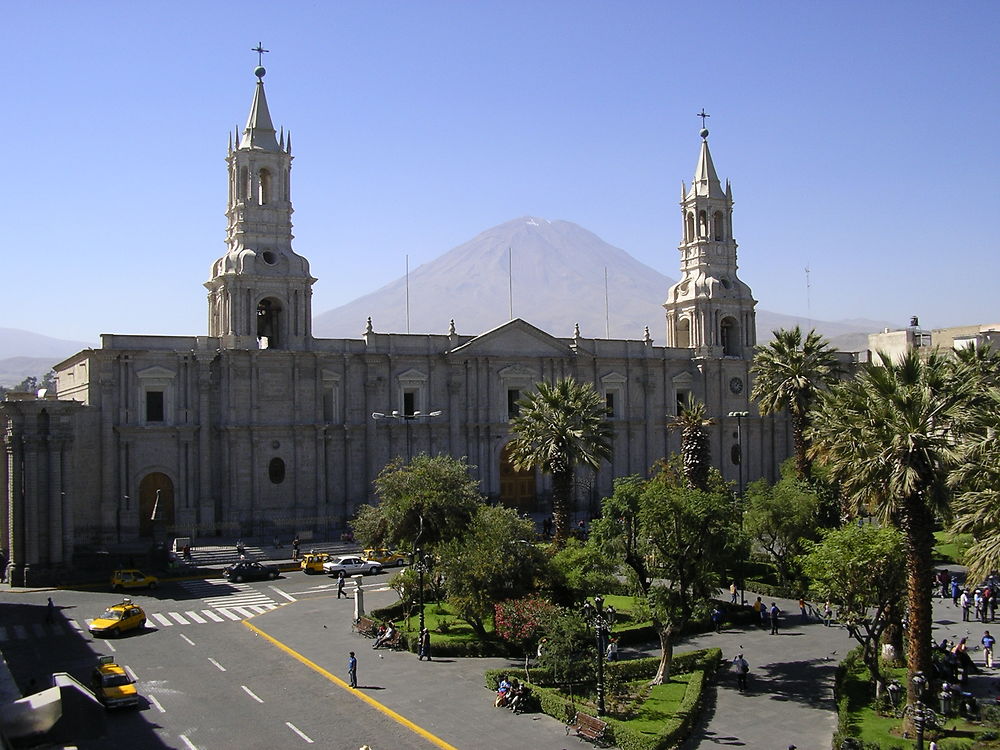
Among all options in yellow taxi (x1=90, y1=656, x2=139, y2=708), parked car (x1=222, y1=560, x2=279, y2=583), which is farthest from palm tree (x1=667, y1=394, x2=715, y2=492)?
yellow taxi (x1=90, y1=656, x2=139, y2=708)

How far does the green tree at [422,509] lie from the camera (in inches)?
1390

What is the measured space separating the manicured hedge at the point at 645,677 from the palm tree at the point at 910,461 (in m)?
5.66

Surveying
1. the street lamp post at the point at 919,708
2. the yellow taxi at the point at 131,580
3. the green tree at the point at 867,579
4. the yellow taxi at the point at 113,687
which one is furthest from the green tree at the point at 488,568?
the yellow taxi at the point at 131,580

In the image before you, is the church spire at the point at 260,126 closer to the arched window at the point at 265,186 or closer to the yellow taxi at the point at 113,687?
the arched window at the point at 265,186

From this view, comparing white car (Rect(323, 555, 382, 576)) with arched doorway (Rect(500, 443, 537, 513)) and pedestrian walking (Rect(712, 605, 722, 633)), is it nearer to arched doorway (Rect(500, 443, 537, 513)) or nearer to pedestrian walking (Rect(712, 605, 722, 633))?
arched doorway (Rect(500, 443, 537, 513))

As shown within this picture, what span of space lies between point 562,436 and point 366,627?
12.9 metres

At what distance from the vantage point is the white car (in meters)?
44.8

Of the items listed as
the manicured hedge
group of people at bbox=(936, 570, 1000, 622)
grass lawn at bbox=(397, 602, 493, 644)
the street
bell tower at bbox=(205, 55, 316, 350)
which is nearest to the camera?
the manicured hedge

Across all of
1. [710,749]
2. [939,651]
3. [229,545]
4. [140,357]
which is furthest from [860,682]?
[140,357]

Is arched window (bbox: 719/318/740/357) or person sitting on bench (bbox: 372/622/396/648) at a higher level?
arched window (bbox: 719/318/740/357)

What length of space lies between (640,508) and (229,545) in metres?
28.3

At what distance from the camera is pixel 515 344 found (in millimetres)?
60719

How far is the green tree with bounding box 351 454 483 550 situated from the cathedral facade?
1183 cm

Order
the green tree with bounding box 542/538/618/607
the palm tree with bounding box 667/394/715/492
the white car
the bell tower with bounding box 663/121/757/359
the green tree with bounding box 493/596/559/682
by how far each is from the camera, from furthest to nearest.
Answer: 1. the bell tower with bounding box 663/121/757/359
2. the white car
3. the palm tree with bounding box 667/394/715/492
4. the green tree with bounding box 542/538/618/607
5. the green tree with bounding box 493/596/559/682
